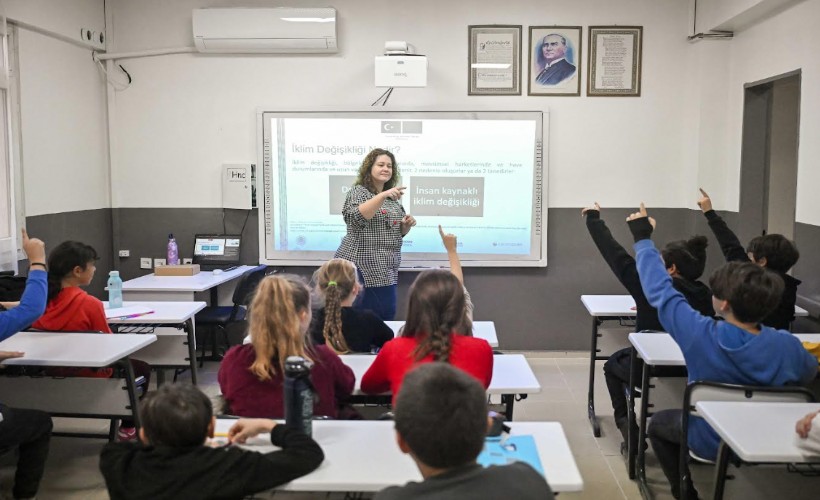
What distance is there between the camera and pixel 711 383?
2.51 m

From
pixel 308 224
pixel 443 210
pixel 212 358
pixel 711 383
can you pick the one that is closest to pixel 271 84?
pixel 308 224

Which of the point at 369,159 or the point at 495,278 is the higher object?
the point at 369,159

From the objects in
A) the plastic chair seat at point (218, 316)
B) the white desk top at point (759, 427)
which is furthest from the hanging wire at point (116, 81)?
the white desk top at point (759, 427)

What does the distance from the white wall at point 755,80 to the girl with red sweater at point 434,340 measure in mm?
2822

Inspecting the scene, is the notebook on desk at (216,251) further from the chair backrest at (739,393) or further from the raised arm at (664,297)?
the chair backrest at (739,393)

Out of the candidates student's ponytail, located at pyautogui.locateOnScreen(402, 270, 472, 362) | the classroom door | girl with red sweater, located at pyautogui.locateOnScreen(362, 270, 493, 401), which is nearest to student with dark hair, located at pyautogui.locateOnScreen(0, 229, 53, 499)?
girl with red sweater, located at pyautogui.locateOnScreen(362, 270, 493, 401)

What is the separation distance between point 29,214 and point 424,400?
175 inches

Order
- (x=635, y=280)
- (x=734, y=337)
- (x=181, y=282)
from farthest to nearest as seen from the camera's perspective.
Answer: (x=181, y=282)
(x=635, y=280)
(x=734, y=337)

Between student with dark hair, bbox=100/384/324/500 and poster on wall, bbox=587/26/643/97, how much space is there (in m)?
4.68

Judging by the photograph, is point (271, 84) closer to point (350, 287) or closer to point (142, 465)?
point (350, 287)

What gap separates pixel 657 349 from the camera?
3168 mm

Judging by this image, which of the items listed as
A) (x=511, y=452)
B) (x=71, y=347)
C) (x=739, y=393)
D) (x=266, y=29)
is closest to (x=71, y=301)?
(x=71, y=347)

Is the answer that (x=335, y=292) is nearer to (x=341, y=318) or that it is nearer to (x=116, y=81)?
(x=341, y=318)

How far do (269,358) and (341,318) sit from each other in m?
0.83
